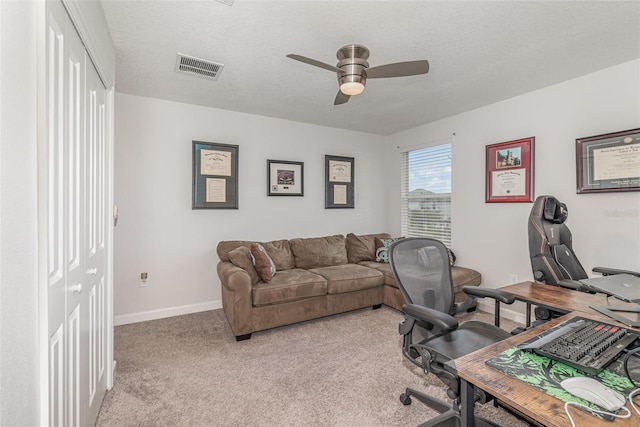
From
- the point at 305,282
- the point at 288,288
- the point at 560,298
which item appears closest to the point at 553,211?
the point at 560,298

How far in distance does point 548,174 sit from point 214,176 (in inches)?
149

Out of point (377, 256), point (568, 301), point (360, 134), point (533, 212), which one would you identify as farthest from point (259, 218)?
point (568, 301)

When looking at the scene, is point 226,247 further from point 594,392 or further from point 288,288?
point 594,392

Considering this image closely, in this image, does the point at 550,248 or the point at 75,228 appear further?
the point at 550,248

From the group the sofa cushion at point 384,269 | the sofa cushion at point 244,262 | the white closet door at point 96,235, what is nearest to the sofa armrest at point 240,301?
the sofa cushion at point 244,262

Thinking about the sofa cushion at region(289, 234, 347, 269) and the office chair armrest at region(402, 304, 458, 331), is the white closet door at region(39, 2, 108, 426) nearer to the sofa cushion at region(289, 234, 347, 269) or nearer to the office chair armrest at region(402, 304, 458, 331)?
the office chair armrest at region(402, 304, 458, 331)

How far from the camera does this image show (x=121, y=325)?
3.23 meters

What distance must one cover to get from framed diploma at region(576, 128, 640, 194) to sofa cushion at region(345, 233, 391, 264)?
246cm

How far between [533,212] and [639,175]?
3.90ft

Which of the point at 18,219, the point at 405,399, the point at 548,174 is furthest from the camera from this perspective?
the point at 548,174

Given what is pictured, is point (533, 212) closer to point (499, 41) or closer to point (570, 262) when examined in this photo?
point (570, 262)

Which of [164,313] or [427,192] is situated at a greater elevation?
[427,192]

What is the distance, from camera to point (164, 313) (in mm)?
3480

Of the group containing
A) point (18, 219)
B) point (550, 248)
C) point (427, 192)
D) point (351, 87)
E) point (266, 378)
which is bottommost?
point (266, 378)
